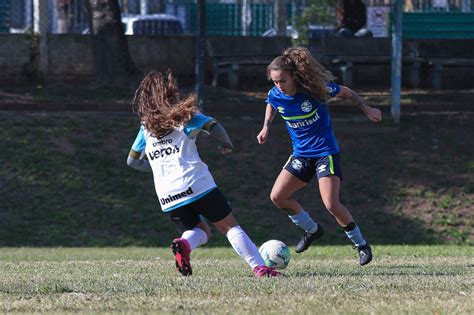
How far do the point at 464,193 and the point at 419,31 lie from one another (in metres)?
8.39

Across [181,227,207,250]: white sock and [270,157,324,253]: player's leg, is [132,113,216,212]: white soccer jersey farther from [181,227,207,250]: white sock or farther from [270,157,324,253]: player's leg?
[270,157,324,253]: player's leg

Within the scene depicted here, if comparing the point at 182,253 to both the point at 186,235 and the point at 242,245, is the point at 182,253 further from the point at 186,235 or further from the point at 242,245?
the point at 242,245

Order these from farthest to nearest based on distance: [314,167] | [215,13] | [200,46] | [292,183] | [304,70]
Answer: [215,13] < [200,46] < [292,183] < [314,167] < [304,70]

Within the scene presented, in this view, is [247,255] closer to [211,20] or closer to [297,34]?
[297,34]

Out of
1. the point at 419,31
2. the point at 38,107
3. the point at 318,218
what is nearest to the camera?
the point at 318,218

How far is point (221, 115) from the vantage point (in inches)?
839

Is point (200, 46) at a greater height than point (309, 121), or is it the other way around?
point (200, 46)

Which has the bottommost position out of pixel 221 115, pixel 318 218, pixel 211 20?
pixel 318 218

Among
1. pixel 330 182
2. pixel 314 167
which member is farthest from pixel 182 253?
pixel 314 167

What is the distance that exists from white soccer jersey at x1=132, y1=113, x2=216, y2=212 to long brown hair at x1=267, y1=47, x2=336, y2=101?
4.84 ft

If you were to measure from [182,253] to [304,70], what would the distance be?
2078 millimetres

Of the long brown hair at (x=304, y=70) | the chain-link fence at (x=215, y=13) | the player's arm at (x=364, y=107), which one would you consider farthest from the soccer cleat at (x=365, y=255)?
the chain-link fence at (x=215, y=13)

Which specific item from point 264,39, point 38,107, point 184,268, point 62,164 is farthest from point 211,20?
point 184,268

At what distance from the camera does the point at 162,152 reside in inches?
341
